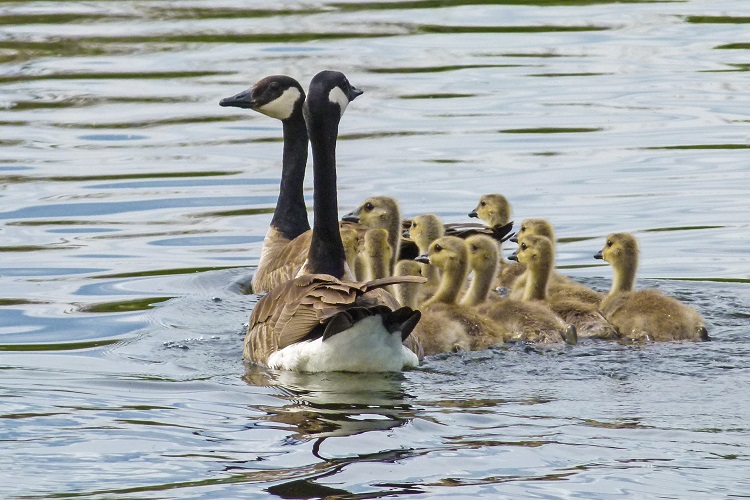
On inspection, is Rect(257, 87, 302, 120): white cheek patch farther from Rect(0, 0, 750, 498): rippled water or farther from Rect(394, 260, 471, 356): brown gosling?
Rect(394, 260, 471, 356): brown gosling

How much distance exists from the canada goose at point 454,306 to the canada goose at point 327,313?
0.63 metres

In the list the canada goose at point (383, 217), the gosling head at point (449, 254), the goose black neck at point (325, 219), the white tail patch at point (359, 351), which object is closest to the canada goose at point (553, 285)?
the gosling head at point (449, 254)

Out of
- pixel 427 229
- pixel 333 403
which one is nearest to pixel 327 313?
pixel 333 403

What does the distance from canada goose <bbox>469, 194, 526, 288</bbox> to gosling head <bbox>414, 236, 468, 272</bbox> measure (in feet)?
5.24

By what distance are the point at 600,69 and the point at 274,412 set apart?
1496 centimetres

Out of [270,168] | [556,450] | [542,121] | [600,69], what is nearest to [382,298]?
[556,450]

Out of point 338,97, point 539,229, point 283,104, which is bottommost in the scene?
point 539,229

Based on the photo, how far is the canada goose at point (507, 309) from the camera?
33.5ft

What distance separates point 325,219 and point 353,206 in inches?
213

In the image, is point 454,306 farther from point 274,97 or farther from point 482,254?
point 274,97

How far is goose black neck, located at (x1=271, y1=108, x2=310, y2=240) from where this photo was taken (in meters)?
14.1

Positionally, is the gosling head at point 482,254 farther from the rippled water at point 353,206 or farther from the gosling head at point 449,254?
the rippled water at point 353,206

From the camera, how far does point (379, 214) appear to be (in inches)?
Result: 496

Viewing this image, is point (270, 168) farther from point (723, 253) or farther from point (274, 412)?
point (274, 412)
